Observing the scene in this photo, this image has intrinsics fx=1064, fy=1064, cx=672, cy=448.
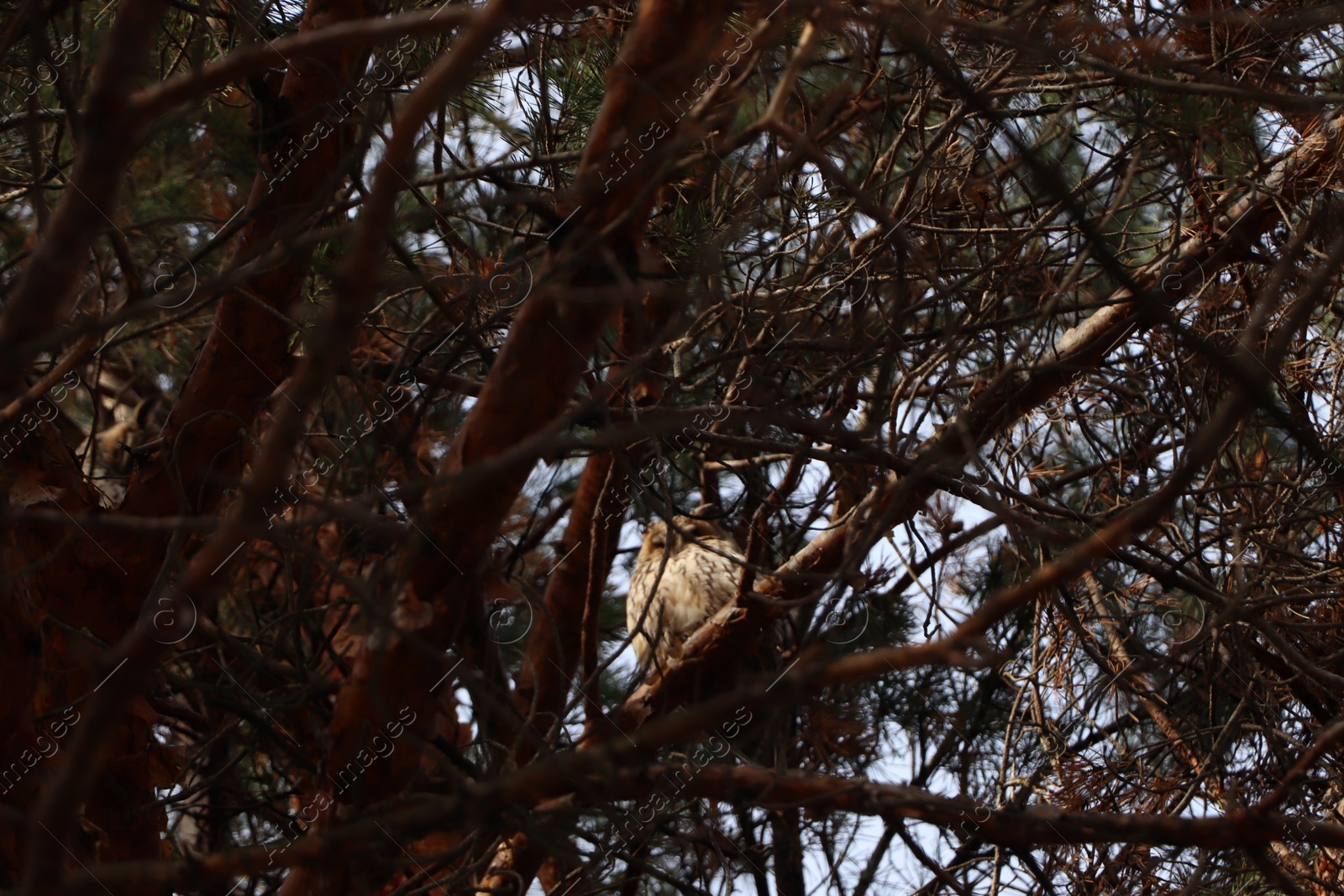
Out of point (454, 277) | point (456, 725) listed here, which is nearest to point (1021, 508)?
point (454, 277)

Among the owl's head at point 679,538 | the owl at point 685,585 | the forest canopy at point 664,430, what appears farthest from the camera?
the owl at point 685,585

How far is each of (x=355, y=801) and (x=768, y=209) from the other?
5.43 ft

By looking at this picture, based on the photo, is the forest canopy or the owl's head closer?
the forest canopy

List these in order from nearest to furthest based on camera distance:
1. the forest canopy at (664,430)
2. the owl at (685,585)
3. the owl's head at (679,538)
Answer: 1. the forest canopy at (664,430)
2. the owl's head at (679,538)
3. the owl at (685,585)

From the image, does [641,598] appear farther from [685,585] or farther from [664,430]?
[664,430]

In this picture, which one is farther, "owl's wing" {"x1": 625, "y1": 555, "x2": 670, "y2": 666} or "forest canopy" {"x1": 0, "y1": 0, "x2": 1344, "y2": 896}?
"owl's wing" {"x1": 625, "y1": 555, "x2": 670, "y2": 666}

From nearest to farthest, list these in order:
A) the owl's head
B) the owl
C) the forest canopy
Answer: the forest canopy
the owl's head
the owl

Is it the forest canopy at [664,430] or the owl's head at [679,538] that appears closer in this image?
the forest canopy at [664,430]

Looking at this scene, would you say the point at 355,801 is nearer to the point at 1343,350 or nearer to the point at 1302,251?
the point at 1302,251

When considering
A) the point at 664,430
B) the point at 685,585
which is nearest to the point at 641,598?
the point at 685,585

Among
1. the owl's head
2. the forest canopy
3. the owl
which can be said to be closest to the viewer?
the forest canopy

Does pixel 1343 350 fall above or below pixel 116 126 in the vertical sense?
below

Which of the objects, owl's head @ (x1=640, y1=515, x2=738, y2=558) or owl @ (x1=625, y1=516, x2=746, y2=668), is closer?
owl's head @ (x1=640, y1=515, x2=738, y2=558)

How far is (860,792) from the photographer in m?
1.15
